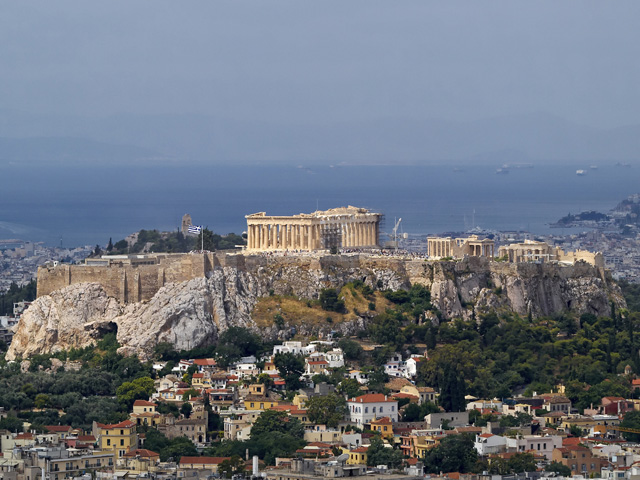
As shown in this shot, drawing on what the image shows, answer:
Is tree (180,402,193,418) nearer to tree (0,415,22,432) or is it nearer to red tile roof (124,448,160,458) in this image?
tree (0,415,22,432)

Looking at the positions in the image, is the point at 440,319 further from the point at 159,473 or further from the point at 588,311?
the point at 159,473

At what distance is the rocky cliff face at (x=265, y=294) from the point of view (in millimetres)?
95562

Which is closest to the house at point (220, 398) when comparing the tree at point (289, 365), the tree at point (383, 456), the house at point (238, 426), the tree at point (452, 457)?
the house at point (238, 426)

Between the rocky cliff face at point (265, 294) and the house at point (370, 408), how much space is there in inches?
474

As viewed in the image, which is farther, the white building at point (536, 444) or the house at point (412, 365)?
the house at point (412, 365)

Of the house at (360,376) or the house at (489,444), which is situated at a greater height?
the house at (360,376)

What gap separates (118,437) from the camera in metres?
78.6

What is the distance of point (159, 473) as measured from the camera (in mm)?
72438

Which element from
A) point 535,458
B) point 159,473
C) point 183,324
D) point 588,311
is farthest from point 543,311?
point 159,473

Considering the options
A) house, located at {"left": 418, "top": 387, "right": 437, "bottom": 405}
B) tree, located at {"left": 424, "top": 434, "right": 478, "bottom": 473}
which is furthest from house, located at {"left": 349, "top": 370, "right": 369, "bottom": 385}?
tree, located at {"left": 424, "top": 434, "right": 478, "bottom": 473}

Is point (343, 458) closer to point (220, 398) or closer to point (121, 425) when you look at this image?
point (121, 425)

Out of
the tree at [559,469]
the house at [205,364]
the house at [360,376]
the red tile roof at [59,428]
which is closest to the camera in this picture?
the tree at [559,469]

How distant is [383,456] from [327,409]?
8.22 metres

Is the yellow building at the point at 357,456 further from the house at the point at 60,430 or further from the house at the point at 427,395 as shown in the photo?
the house at the point at 427,395
